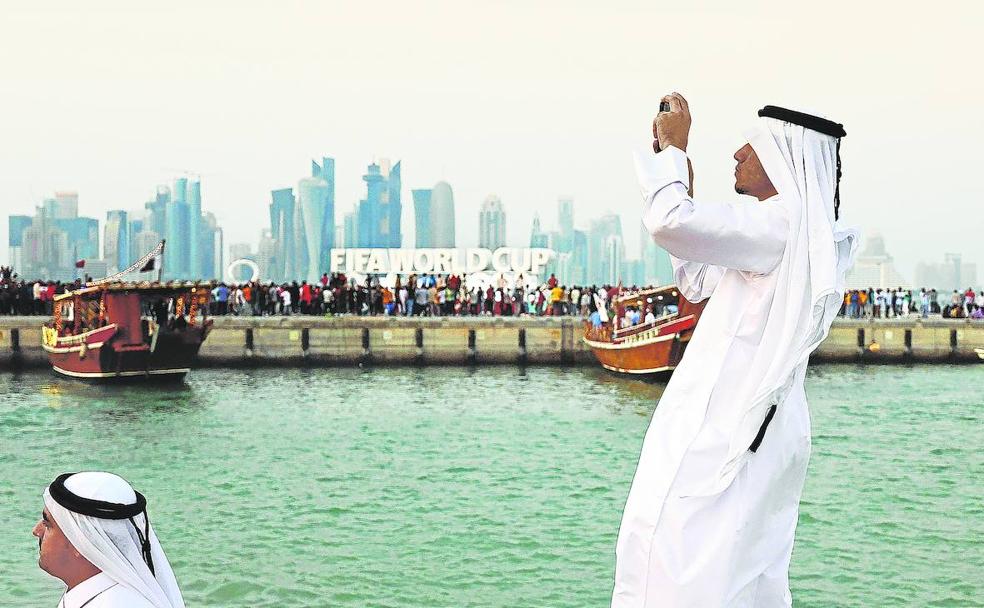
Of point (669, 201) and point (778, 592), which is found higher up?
point (669, 201)

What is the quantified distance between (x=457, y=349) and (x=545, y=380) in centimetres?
427

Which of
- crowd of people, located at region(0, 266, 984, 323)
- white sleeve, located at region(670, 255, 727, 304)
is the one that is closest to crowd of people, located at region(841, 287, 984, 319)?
crowd of people, located at region(0, 266, 984, 323)

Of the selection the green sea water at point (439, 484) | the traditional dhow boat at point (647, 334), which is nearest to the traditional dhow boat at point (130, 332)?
the green sea water at point (439, 484)

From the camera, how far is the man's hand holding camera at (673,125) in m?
2.84

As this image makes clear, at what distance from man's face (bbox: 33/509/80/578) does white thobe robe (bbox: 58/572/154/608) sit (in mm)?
67

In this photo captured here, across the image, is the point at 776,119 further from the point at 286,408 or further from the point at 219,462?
the point at 286,408

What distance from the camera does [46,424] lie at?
71.3 feet

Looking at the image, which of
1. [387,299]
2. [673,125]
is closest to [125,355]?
[387,299]

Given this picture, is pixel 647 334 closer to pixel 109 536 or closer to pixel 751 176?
pixel 751 176

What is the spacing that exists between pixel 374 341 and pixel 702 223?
1225 inches

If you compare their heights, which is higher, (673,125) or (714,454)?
(673,125)

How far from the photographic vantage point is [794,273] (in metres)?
2.71

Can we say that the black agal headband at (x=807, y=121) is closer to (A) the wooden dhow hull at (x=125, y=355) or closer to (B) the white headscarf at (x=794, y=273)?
(B) the white headscarf at (x=794, y=273)

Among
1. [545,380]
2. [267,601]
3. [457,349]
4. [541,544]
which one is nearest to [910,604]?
[541,544]
